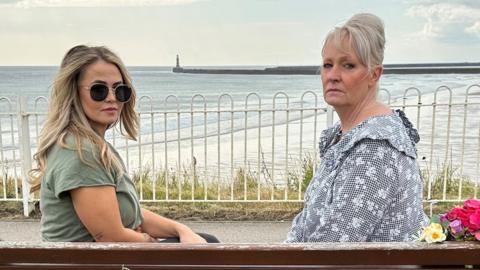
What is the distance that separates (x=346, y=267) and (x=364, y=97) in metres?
0.72

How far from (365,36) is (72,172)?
1.19 m

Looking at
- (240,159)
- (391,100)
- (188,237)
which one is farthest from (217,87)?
(188,237)

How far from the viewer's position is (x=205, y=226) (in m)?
5.13

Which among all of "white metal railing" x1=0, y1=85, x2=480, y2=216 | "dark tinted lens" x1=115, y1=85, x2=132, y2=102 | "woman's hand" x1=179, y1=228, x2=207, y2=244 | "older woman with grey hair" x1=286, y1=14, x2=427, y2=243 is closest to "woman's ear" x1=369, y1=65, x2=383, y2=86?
"older woman with grey hair" x1=286, y1=14, x2=427, y2=243

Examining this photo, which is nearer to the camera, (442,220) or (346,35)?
(442,220)

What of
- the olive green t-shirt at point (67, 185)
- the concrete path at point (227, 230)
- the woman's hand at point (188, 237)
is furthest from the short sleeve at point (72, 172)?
the concrete path at point (227, 230)

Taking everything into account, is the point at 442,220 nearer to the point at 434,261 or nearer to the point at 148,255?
the point at 434,261

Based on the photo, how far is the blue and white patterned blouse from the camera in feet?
5.57

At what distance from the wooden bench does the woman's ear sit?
2.21 feet

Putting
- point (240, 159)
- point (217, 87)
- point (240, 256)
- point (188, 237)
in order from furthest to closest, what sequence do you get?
point (217, 87)
point (240, 159)
point (188, 237)
point (240, 256)

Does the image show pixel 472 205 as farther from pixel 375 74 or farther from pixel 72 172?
pixel 72 172

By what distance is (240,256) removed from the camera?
144cm

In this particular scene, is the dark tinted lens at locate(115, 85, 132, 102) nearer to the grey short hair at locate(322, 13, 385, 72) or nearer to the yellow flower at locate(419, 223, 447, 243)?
the grey short hair at locate(322, 13, 385, 72)

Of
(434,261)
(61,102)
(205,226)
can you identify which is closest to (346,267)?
(434,261)
